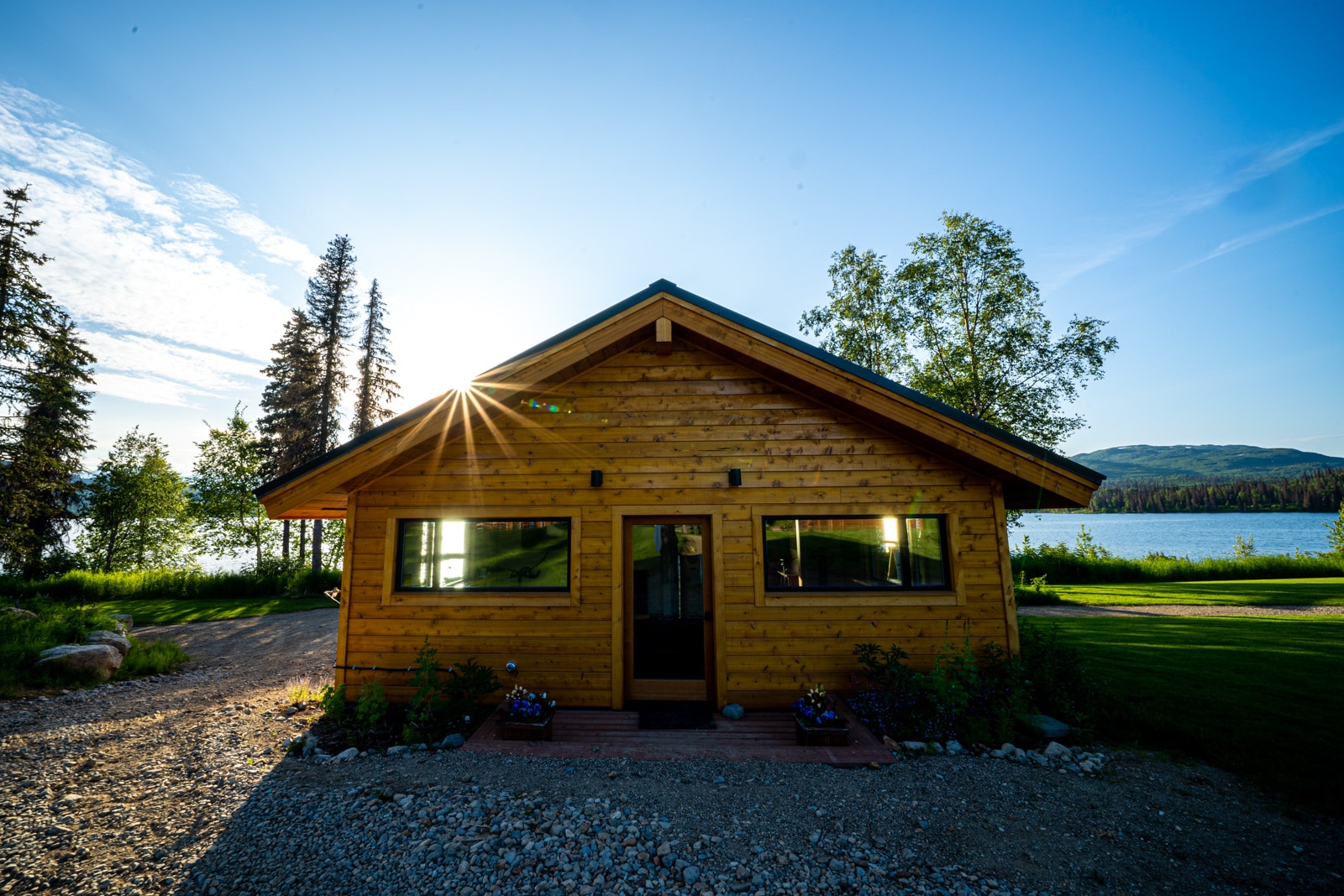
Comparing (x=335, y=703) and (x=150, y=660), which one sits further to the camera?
(x=150, y=660)

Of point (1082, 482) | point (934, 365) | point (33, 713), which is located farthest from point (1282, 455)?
point (33, 713)

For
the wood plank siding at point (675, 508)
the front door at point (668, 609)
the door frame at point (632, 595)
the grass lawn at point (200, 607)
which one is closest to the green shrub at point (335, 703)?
the wood plank siding at point (675, 508)

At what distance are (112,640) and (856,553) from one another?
40.6 ft

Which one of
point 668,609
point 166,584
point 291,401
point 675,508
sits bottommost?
point 166,584

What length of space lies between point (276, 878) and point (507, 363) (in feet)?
15.1

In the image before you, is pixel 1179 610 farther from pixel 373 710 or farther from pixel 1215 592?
pixel 373 710

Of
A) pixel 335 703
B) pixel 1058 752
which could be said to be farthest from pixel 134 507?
pixel 1058 752

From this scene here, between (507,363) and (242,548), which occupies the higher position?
(507,363)

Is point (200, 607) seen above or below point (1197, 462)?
below

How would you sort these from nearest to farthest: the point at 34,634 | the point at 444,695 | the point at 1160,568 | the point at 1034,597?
the point at 444,695, the point at 34,634, the point at 1034,597, the point at 1160,568

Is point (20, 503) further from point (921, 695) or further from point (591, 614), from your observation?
point (921, 695)

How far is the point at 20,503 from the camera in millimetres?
15273

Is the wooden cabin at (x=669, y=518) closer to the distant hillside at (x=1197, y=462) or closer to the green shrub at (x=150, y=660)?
the green shrub at (x=150, y=660)

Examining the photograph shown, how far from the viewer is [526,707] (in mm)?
5266
